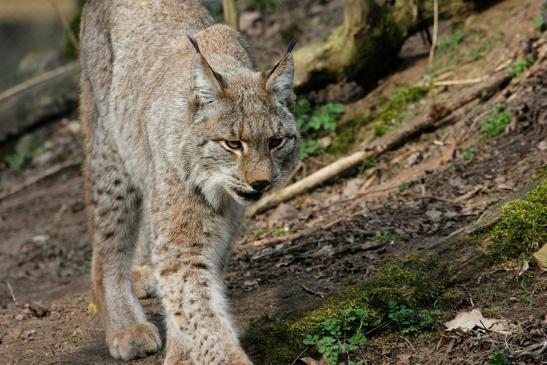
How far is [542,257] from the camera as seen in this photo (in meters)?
4.90

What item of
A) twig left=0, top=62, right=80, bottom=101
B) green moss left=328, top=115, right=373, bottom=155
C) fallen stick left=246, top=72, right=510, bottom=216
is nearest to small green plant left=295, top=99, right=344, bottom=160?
green moss left=328, top=115, right=373, bottom=155

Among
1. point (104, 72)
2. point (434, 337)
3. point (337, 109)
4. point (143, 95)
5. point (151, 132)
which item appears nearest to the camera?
point (434, 337)

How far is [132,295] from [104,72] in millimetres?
1681

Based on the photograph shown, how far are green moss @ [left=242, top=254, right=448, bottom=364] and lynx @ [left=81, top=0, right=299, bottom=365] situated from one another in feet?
0.78

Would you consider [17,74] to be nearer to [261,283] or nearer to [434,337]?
[261,283]

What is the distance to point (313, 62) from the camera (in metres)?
9.31

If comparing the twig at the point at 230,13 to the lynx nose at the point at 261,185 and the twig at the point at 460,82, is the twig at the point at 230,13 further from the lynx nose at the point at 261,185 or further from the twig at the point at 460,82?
the lynx nose at the point at 261,185

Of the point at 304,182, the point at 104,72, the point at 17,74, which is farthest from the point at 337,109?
the point at 17,74

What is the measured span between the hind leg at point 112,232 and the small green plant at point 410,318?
76.1 inches

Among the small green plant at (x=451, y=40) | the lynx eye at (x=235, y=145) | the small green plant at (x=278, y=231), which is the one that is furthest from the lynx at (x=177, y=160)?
the small green plant at (x=451, y=40)

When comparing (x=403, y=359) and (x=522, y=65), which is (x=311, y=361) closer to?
(x=403, y=359)

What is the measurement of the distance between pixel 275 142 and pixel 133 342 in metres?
1.66

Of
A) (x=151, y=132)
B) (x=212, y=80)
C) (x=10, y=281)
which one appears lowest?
(x=10, y=281)

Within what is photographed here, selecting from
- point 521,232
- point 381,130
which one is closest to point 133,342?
point 521,232
